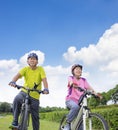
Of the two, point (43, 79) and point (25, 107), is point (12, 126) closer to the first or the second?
point (25, 107)

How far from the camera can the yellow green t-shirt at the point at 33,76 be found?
29.5 ft

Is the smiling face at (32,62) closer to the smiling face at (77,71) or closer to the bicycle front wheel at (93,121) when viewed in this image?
the smiling face at (77,71)

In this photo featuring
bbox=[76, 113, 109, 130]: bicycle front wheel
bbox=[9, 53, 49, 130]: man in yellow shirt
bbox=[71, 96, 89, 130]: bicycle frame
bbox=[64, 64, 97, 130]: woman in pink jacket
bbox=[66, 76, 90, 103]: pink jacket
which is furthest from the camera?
bbox=[66, 76, 90, 103]: pink jacket

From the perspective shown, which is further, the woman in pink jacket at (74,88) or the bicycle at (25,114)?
the woman in pink jacket at (74,88)

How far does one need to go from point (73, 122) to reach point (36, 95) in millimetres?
1114

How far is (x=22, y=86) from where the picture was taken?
863 centimetres

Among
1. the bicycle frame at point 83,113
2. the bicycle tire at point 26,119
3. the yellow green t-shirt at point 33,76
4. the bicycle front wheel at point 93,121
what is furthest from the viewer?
the yellow green t-shirt at point 33,76

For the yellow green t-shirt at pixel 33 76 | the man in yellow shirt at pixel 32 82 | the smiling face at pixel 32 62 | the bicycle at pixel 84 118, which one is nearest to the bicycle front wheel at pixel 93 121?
the bicycle at pixel 84 118

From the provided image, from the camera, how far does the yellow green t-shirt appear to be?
899 centimetres

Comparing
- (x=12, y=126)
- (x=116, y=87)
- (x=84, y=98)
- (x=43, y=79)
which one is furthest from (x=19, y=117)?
(x=116, y=87)

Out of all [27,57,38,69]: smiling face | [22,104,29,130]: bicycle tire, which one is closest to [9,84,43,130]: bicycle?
[22,104,29,130]: bicycle tire

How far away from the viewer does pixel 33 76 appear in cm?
903

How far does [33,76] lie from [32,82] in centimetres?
14

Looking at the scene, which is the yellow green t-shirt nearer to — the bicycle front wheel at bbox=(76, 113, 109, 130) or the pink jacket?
the pink jacket
